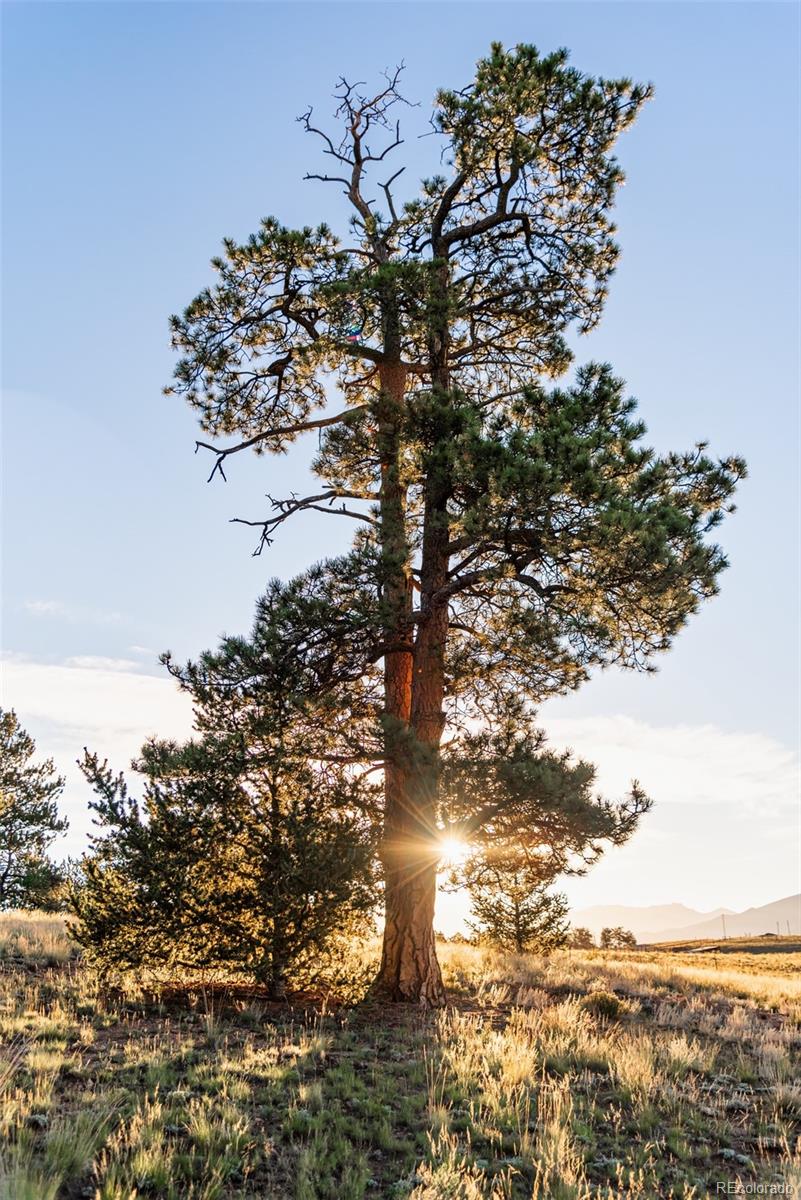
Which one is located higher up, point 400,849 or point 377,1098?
point 400,849

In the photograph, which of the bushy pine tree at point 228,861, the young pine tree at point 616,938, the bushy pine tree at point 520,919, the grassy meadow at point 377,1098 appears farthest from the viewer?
the young pine tree at point 616,938

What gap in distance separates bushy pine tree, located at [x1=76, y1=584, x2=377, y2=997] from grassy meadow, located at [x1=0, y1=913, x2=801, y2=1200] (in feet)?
2.53

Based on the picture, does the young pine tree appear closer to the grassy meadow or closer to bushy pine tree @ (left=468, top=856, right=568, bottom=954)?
bushy pine tree @ (left=468, top=856, right=568, bottom=954)

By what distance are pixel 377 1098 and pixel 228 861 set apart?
363cm

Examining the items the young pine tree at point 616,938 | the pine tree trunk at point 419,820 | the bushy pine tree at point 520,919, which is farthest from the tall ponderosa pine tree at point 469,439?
the young pine tree at point 616,938

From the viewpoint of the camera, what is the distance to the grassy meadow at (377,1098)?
17.2ft

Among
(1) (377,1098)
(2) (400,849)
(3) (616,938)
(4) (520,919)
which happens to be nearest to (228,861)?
(2) (400,849)

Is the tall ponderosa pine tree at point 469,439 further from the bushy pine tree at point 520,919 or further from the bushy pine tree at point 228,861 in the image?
the bushy pine tree at point 520,919

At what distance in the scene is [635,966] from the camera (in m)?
17.2

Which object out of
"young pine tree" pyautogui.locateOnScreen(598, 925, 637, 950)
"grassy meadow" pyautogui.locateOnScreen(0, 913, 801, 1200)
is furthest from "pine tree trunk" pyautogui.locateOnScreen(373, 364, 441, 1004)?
"young pine tree" pyautogui.locateOnScreen(598, 925, 637, 950)

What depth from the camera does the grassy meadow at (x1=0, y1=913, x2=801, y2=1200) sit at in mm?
5254

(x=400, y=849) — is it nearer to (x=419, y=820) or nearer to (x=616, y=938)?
(x=419, y=820)

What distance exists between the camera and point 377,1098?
6867mm

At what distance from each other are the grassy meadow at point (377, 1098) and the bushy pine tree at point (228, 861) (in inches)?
30.3
